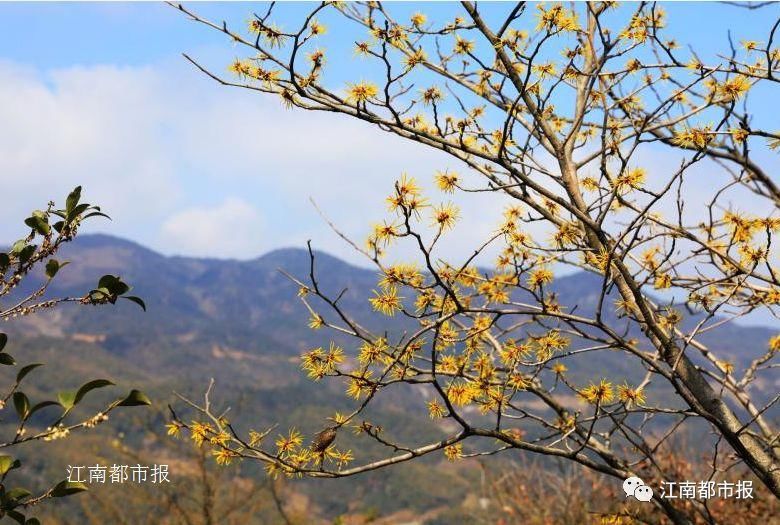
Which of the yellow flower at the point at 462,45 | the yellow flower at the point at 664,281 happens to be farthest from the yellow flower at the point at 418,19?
the yellow flower at the point at 664,281

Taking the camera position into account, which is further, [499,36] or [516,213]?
[516,213]

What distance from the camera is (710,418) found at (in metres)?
3.54

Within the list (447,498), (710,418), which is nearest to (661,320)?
(710,418)

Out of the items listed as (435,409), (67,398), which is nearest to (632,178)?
(435,409)

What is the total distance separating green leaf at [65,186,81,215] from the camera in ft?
9.15

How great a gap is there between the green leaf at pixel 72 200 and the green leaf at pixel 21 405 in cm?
74

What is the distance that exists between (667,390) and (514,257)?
20288cm

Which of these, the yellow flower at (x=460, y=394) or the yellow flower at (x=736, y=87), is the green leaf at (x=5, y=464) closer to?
the yellow flower at (x=460, y=394)

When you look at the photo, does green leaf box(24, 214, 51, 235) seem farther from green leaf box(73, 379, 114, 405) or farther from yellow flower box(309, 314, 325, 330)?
yellow flower box(309, 314, 325, 330)

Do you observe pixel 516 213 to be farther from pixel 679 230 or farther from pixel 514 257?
pixel 679 230

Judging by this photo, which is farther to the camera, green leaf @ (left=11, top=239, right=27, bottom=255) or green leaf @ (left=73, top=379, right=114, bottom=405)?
green leaf @ (left=11, top=239, right=27, bottom=255)

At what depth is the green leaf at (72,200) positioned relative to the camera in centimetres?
279

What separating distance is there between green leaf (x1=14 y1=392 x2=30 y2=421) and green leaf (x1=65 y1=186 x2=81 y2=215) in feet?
2.43

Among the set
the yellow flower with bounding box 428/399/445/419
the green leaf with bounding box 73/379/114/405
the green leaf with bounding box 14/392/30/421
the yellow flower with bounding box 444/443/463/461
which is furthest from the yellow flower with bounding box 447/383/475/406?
the green leaf with bounding box 14/392/30/421
